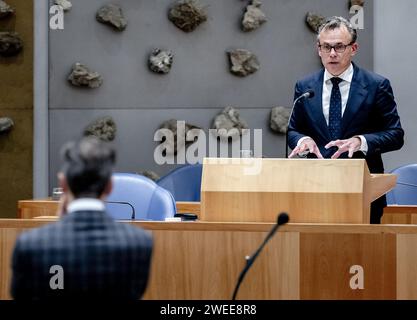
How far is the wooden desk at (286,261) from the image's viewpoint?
2.85 metres

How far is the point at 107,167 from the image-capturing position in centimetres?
168

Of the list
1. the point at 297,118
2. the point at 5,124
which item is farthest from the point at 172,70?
the point at 297,118

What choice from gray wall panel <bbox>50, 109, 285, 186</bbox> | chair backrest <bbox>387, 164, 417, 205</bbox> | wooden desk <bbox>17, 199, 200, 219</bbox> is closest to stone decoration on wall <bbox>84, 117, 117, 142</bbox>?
gray wall panel <bbox>50, 109, 285, 186</bbox>

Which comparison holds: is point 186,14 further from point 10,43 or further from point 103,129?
point 10,43

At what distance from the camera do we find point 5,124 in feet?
20.8

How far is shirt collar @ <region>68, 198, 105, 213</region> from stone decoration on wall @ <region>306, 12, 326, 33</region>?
4.84 m

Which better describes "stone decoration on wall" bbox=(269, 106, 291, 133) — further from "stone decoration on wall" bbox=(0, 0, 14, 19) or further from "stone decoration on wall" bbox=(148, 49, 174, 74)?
"stone decoration on wall" bbox=(0, 0, 14, 19)

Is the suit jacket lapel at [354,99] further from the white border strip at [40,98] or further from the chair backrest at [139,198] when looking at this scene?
the white border strip at [40,98]

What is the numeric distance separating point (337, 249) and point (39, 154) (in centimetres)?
390

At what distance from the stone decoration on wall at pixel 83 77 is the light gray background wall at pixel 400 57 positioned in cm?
202

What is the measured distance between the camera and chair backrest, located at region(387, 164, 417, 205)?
534 centimetres
